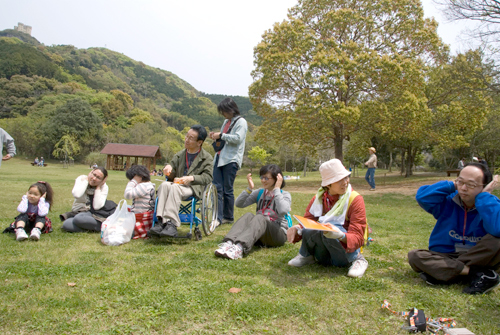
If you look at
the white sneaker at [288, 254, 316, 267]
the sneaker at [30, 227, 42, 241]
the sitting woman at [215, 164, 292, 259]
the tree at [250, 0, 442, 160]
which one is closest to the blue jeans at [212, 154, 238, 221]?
the sitting woman at [215, 164, 292, 259]

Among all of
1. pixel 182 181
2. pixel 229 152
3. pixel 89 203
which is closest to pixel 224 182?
pixel 229 152

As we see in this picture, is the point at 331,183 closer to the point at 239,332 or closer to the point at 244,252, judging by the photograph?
the point at 244,252

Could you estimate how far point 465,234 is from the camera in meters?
3.32

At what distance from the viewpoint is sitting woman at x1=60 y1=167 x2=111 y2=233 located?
546 cm

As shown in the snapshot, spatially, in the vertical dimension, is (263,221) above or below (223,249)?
above

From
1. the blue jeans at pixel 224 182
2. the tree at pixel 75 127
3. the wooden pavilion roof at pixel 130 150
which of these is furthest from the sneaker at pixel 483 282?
the tree at pixel 75 127

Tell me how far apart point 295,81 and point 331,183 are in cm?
1552

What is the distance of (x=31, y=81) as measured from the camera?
8562 centimetres

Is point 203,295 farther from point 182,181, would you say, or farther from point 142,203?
point 142,203

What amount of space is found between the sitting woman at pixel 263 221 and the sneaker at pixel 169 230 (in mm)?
819

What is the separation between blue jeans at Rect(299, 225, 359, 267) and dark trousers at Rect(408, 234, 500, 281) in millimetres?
649

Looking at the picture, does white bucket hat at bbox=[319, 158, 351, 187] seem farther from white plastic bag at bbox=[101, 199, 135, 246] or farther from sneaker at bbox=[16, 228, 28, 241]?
sneaker at bbox=[16, 228, 28, 241]

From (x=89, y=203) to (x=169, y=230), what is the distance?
1802 millimetres

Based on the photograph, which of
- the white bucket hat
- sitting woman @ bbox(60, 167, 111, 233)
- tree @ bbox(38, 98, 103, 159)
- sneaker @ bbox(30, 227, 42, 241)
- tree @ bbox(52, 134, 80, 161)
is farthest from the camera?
tree @ bbox(38, 98, 103, 159)
